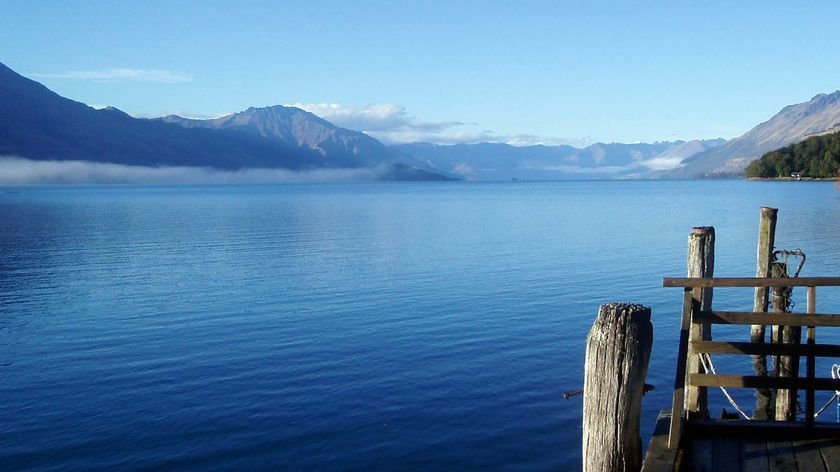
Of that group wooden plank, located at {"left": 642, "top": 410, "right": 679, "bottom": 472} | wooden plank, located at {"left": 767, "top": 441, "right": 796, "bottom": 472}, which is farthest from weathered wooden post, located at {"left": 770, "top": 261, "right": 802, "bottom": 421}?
wooden plank, located at {"left": 642, "top": 410, "right": 679, "bottom": 472}

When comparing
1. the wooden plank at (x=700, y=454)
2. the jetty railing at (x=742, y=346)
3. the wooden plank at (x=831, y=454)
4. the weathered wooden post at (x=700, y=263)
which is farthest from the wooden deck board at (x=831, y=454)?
the weathered wooden post at (x=700, y=263)

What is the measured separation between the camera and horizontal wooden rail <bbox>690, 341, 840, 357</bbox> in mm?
8594

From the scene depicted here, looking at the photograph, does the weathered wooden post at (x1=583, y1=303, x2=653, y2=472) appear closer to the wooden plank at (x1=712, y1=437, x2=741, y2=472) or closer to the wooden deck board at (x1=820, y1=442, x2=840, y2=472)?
the wooden plank at (x1=712, y1=437, x2=741, y2=472)

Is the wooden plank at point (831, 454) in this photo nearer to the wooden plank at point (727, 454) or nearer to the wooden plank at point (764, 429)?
the wooden plank at point (764, 429)

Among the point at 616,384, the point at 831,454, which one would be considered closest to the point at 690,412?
the point at 831,454

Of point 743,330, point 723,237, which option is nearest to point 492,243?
point 723,237

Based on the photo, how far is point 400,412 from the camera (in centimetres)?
1566

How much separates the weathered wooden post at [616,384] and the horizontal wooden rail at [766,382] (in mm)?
1483

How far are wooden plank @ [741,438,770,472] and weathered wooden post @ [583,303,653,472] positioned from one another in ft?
4.32

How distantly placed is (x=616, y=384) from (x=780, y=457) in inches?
90.8

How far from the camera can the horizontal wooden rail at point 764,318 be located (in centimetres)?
826

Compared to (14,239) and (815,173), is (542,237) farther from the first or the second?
(815,173)

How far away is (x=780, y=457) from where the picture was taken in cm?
816

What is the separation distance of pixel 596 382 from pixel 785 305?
9842mm
